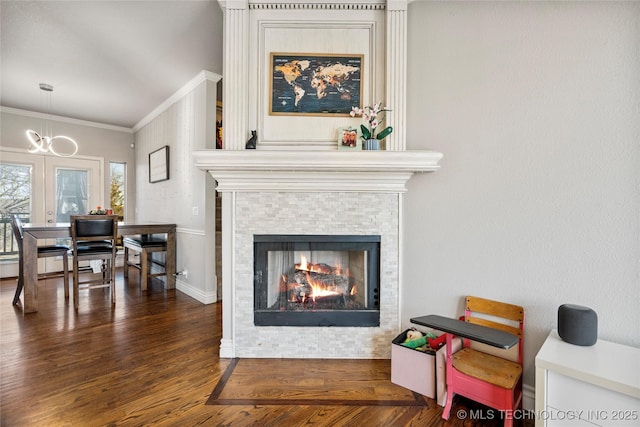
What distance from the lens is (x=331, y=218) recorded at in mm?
2018

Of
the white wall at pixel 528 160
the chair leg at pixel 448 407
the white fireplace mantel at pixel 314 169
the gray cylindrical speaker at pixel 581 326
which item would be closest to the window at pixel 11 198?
the white fireplace mantel at pixel 314 169

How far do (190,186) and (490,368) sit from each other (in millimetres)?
3438

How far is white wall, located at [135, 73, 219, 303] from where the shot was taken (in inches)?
127

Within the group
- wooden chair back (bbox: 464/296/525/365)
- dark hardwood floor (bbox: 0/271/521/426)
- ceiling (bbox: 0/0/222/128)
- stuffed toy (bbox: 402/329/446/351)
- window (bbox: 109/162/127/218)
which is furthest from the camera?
window (bbox: 109/162/127/218)

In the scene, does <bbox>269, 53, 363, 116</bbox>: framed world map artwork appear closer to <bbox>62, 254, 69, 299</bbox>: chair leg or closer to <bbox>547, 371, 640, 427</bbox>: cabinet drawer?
<bbox>547, 371, 640, 427</bbox>: cabinet drawer

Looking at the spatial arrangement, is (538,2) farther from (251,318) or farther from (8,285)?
(8,285)

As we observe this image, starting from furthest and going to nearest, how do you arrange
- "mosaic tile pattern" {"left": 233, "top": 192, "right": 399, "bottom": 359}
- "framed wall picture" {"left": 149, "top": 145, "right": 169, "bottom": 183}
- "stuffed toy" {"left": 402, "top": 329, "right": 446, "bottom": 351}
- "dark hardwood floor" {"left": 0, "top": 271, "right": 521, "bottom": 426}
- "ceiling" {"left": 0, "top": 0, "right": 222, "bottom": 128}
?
"framed wall picture" {"left": 149, "top": 145, "right": 169, "bottom": 183}
"ceiling" {"left": 0, "top": 0, "right": 222, "bottom": 128}
"mosaic tile pattern" {"left": 233, "top": 192, "right": 399, "bottom": 359}
"stuffed toy" {"left": 402, "top": 329, "right": 446, "bottom": 351}
"dark hardwood floor" {"left": 0, "top": 271, "right": 521, "bottom": 426}

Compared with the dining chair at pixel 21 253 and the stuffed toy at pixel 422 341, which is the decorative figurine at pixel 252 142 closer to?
the stuffed toy at pixel 422 341

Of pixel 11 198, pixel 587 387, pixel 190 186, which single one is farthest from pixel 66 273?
pixel 587 387

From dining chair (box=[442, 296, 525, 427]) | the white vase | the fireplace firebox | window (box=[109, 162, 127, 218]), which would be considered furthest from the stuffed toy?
window (box=[109, 162, 127, 218])

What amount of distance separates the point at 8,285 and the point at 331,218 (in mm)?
4884

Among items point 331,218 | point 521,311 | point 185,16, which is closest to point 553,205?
point 521,311

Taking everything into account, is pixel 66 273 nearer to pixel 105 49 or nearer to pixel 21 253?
pixel 21 253

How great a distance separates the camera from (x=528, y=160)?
166 cm
